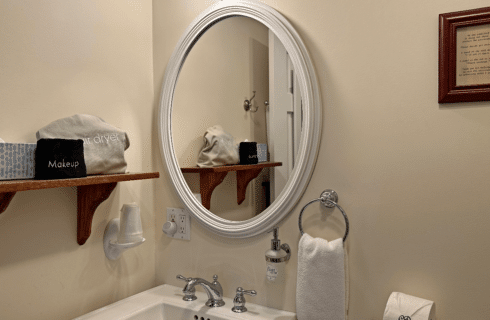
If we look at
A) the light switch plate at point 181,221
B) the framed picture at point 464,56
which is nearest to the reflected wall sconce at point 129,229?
the light switch plate at point 181,221

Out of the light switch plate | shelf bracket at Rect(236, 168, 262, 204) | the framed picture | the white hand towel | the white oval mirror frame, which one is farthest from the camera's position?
the light switch plate

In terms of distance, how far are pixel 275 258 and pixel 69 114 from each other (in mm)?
807

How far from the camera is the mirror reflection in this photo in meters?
1.19

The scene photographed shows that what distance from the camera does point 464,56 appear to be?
940 millimetres

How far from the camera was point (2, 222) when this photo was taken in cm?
103

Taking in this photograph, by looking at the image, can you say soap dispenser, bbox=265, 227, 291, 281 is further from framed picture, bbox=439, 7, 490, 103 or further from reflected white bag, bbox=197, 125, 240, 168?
framed picture, bbox=439, 7, 490, 103

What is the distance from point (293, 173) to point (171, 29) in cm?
78

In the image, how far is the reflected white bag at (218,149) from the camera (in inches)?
50.9

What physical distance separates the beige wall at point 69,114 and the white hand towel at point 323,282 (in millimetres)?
708

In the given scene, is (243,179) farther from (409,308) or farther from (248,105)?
(409,308)

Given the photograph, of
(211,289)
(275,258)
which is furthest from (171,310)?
(275,258)

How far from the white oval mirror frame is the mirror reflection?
0.02 metres

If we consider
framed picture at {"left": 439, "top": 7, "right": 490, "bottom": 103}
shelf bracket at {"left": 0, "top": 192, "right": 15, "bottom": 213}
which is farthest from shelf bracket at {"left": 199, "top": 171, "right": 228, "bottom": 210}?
framed picture at {"left": 439, "top": 7, "right": 490, "bottom": 103}

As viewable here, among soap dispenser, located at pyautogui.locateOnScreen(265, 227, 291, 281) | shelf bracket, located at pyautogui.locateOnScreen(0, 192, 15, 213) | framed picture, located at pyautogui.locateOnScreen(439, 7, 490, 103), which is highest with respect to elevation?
framed picture, located at pyautogui.locateOnScreen(439, 7, 490, 103)
